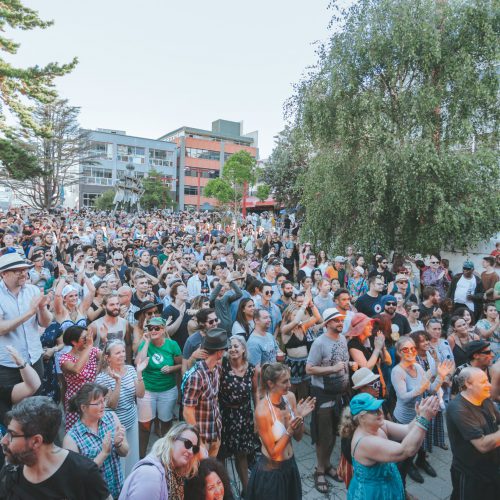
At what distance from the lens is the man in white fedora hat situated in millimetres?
3316

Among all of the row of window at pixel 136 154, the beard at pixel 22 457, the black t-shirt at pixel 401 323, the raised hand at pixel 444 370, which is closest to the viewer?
the beard at pixel 22 457

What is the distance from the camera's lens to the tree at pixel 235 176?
30.2 m

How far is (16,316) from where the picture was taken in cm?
353

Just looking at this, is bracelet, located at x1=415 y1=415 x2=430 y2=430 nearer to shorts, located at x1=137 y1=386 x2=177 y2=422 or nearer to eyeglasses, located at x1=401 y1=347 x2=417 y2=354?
eyeglasses, located at x1=401 y1=347 x2=417 y2=354

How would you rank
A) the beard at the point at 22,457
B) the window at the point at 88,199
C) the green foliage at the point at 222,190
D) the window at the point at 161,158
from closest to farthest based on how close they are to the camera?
the beard at the point at 22,457 < the green foliage at the point at 222,190 < the window at the point at 88,199 < the window at the point at 161,158

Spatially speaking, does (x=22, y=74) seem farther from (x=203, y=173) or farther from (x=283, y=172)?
(x=203, y=173)

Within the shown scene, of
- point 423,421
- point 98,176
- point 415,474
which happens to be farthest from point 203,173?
point 423,421

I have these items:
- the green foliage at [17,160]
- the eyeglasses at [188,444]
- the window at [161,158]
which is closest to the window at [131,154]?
the window at [161,158]

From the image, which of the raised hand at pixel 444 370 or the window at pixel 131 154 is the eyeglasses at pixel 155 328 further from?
the window at pixel 131 154

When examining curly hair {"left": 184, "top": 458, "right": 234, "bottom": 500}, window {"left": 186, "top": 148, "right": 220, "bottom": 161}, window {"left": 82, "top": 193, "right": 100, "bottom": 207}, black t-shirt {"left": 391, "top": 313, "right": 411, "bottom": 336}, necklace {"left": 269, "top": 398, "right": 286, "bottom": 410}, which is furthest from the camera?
window {"left": 186, "top": 148, "right": 220, "bottom": 161}

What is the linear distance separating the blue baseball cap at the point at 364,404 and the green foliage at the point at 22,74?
15.8 metres

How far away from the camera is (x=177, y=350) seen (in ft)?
14.3

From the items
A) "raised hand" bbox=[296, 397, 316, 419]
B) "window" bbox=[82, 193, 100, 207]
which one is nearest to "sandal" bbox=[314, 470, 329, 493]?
"raised hand" bbox=[296, 397, 316, 419]

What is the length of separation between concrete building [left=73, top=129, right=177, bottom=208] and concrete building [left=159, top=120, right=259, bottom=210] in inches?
57.3
